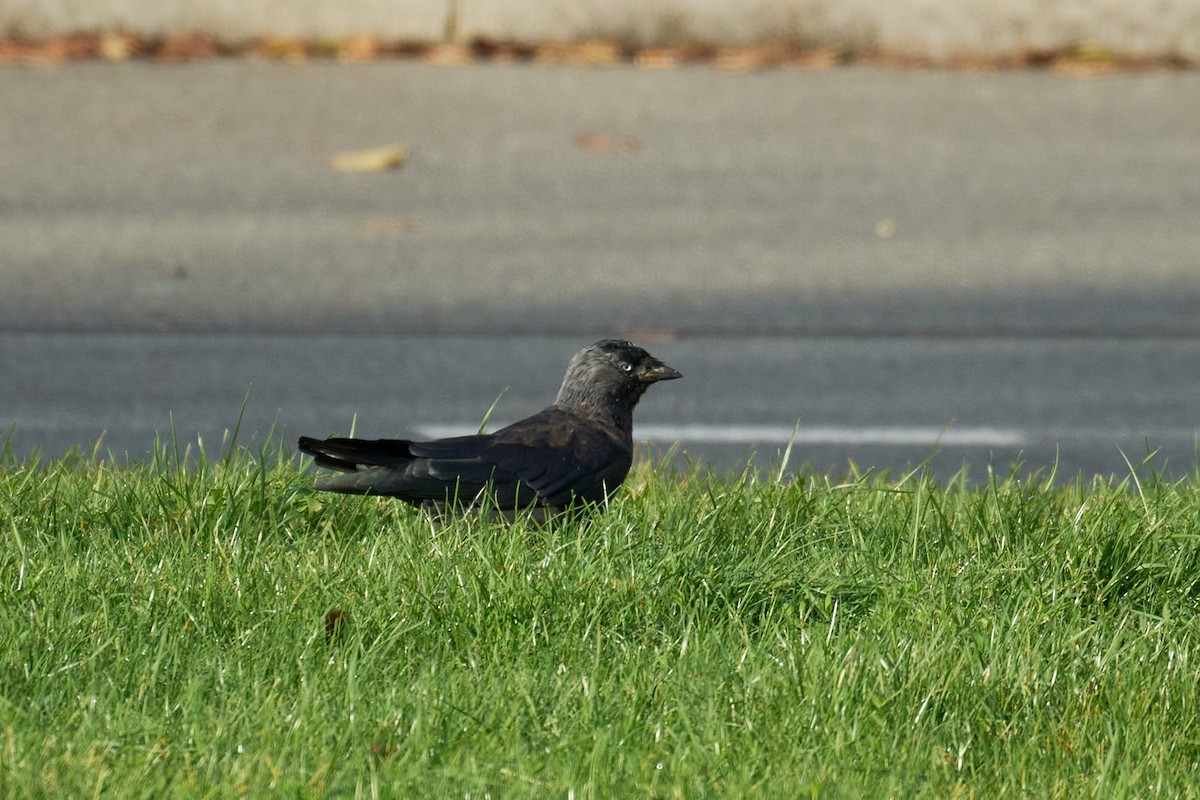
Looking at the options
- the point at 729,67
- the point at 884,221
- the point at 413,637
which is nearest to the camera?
the point at 413,637

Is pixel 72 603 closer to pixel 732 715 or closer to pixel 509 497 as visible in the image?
pixel 509 497

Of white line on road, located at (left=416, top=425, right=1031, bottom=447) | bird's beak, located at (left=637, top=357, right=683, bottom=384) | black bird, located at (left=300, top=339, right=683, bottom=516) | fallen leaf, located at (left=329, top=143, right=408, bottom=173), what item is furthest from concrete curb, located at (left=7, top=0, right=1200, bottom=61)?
black bird, located at (left=300, top=339, right=683, bottom=516)

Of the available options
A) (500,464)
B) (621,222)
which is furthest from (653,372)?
(621,222)

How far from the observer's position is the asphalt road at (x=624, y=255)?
259 inches

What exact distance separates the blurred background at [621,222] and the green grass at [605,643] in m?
0.94

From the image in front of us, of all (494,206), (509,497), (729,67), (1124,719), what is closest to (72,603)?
(509,497)

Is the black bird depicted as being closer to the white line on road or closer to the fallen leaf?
the white line on road

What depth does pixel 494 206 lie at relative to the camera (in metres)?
9.01

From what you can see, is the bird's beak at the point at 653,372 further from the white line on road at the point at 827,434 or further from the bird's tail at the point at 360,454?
the white line on road at the point at 827,434

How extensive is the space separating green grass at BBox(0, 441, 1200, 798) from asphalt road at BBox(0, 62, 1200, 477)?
58.1 inches

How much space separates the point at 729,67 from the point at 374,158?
2.54m

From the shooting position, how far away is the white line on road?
6.31 metres

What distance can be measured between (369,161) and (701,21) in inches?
105

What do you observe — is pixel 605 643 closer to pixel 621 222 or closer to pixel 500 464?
pixel 500 464
